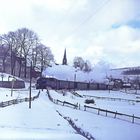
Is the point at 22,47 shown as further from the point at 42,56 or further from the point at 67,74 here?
the point at 67,74

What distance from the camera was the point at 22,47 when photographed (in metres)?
114

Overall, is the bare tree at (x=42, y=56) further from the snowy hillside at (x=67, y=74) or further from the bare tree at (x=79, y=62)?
the bare tree at (x=79, y=62)

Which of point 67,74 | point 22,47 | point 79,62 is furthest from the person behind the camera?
point 79,62

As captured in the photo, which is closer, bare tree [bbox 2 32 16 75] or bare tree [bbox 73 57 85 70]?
bare tree [bbox 2 32 16 75]

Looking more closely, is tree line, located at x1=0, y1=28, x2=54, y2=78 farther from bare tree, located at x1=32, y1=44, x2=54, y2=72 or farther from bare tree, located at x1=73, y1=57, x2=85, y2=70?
bare tree, located at x1=73, y1=57, x2=85, y2=70

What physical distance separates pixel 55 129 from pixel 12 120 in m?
6.34

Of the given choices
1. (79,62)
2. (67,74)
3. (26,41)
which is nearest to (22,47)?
(26,41)

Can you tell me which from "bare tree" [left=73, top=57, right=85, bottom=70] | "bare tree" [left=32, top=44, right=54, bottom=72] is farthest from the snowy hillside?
"bare tree" [left=73, top=57, right=85, bottom=70]

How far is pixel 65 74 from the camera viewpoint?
142250 millimetres

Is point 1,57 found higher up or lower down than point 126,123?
higher up

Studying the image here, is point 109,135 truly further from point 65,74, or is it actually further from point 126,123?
point 65,74

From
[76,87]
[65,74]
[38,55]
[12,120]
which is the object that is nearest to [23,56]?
[38,55]

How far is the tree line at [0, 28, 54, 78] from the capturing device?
114 meters

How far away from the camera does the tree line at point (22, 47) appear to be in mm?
114000
